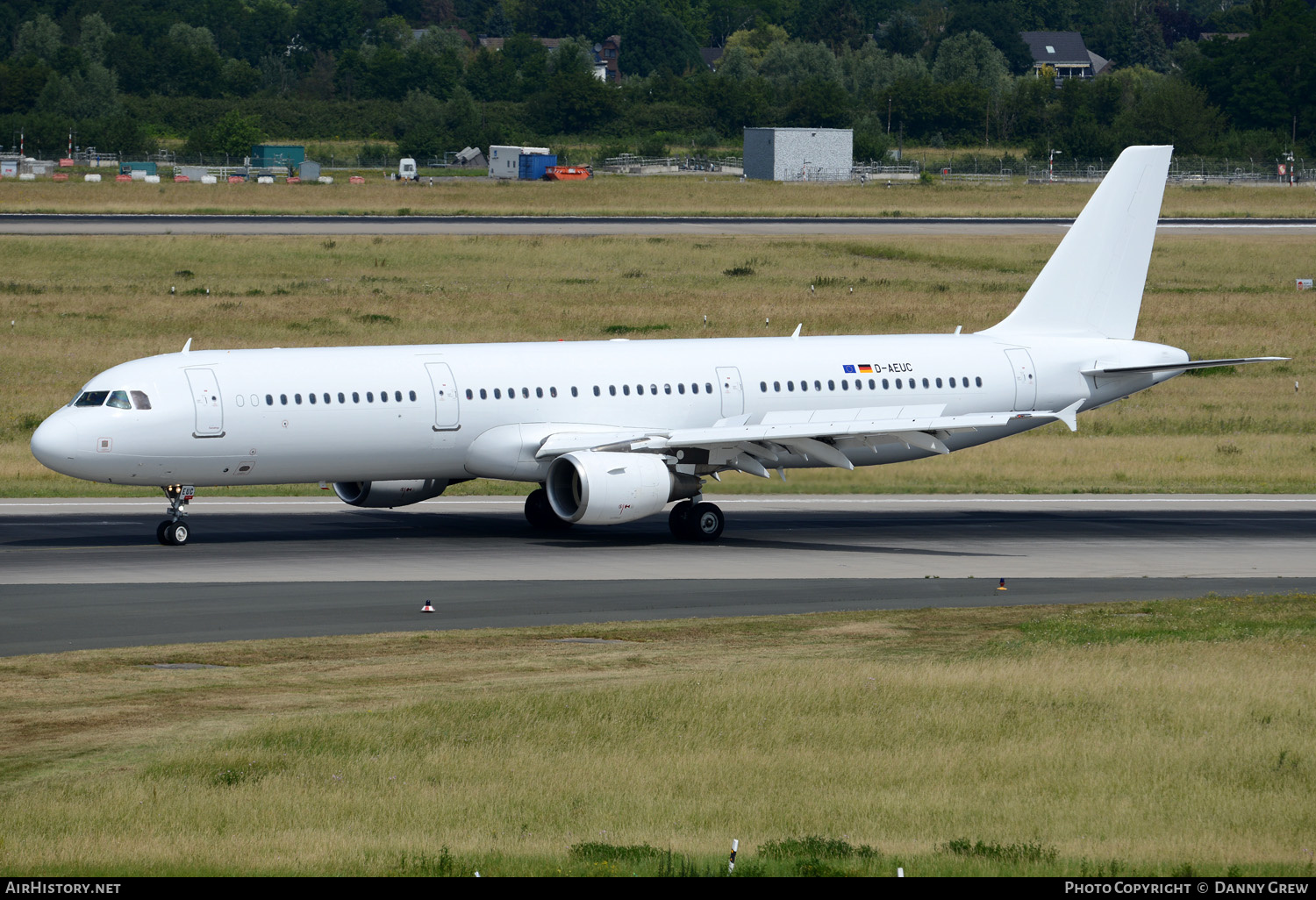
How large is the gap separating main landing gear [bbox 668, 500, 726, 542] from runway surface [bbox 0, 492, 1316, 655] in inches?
17.2

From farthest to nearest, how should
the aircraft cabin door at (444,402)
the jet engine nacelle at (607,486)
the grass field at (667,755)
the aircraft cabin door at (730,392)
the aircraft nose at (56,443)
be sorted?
1. the aircraft cabin door at (730,392)
2. the aircraft cabin door at (444,402)
3. the jet engine nacelle at (607,486)
4. the aircraft nose at (56,443)
5. the grass field at (667,755)

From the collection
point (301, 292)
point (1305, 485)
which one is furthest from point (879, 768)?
point (301, 292)

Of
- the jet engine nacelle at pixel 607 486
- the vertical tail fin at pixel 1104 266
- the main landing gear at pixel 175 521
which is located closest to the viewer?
the jet engine nacelle at pixel 607 486

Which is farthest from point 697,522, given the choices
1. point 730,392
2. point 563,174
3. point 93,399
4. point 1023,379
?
point 563,174

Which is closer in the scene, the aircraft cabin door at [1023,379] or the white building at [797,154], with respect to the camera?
the aircraft cabin door at [1023,379]

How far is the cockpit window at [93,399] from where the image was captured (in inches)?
1574

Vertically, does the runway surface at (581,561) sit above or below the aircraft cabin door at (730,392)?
below

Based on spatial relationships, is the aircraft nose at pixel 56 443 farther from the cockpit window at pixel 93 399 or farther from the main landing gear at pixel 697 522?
the main landing gear at pixel 697 522

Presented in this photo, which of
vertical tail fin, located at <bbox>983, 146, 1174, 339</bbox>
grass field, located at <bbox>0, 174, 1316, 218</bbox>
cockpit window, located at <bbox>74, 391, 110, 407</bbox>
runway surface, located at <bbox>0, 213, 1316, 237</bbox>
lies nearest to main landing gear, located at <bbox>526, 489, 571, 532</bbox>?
cockpit window, located at <bbox>74, 391, 110, 407</bbox>

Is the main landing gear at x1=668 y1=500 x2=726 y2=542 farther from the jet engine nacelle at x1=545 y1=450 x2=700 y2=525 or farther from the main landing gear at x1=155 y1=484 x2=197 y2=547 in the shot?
the main landing gear at x1=155 y1=484 x2=197 y2=547

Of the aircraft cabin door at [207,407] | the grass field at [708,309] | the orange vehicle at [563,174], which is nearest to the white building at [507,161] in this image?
the orange vehicle at [563,174]

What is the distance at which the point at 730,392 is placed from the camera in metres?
45.8

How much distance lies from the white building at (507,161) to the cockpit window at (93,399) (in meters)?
146

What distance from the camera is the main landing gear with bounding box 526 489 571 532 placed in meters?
45.6
